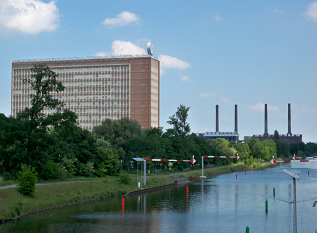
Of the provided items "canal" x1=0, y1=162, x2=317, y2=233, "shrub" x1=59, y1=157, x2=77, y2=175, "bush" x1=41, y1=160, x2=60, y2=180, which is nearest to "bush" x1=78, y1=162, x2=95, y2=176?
"shrub" x1=59, y1=157, x2=77, y2=175

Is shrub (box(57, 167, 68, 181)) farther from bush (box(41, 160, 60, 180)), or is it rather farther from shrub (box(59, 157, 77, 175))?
shrub (box(59, 157, 77, 175))

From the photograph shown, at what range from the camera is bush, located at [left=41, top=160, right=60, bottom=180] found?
199 feet

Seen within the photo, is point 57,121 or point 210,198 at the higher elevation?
point 57,121

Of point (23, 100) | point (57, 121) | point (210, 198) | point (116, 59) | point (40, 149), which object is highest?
point (116, 59)

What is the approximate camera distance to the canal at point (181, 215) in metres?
39.0

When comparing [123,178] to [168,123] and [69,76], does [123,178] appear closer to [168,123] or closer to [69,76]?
[168,123]

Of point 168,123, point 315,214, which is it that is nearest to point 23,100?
point 168,123

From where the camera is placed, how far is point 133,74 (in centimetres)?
17725

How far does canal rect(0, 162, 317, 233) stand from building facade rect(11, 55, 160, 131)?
366 feet

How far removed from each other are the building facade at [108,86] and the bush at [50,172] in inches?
4414

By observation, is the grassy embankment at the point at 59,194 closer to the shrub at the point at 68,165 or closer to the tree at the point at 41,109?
the shrub at the point at 68,165

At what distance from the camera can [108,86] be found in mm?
183375

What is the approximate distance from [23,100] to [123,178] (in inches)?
5410

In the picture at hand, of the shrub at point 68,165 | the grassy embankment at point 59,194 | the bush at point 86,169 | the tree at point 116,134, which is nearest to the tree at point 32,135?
the shrub at point 68,165
